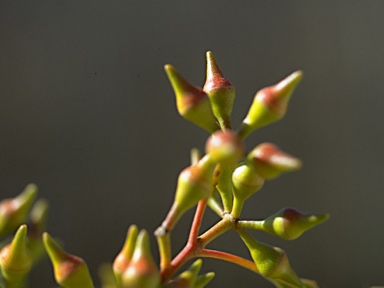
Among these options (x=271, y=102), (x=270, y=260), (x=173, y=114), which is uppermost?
(x=271, y=102)

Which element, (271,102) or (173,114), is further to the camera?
(173,114)

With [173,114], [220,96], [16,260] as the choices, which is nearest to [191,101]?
[220,96]

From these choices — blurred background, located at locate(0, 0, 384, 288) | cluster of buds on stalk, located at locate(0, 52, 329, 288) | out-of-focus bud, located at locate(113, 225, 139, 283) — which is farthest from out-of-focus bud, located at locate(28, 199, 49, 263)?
blurred background, located at locate(0, 0, 384, 288)

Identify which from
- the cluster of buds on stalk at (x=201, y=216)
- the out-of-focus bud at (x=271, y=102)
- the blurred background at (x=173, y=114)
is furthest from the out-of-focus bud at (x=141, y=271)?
the blurred background at (x=173, y=114)

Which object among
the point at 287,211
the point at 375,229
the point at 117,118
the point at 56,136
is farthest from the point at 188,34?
the point at 287,211

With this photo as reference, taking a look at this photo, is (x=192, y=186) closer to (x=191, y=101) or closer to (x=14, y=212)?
(x=191, y=101)

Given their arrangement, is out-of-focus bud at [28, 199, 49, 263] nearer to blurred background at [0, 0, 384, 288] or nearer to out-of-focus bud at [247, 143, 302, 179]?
out-of-focus bud at [247, 143, 302, 179]

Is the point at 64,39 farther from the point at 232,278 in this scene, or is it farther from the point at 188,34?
the point at 232,278
